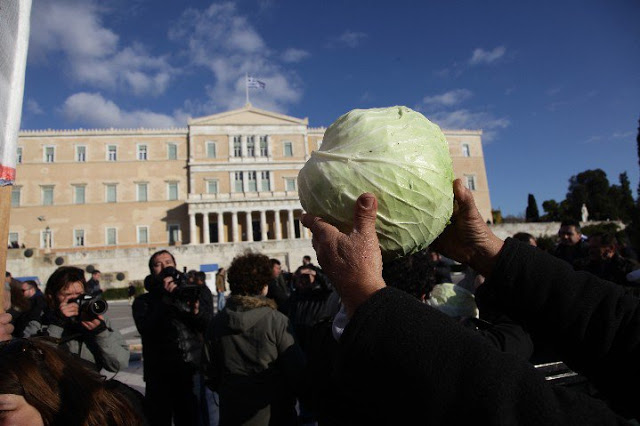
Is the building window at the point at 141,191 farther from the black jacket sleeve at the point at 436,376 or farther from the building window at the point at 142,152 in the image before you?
the black jacket sleeve at the point at 436,376

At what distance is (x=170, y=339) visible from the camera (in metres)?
4.01

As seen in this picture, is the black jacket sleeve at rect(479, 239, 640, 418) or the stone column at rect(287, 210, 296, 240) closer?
the black jacket sleeve at rect(479, 239, 640, 418)

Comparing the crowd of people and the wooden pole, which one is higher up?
the wooden pole

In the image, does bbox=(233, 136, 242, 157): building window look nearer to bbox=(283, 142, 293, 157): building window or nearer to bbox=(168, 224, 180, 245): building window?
bbox=(283, 142, 293, 157): building window

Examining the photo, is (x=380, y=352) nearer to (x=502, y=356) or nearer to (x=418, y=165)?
(x=502, y=356)

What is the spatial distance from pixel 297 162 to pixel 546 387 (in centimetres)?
4325

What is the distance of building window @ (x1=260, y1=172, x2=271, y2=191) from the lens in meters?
42.8

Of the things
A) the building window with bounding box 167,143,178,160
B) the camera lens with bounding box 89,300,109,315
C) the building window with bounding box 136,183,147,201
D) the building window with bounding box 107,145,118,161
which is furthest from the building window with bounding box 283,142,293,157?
the camera lens with bounding box 89,300,109,315

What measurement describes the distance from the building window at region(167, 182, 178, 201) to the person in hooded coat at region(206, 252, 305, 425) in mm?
40716

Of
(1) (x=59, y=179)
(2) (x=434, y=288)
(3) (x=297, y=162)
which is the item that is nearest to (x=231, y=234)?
(3) (x=297, y=162)

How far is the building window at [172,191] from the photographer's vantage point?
41.3m

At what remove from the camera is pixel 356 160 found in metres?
1.12

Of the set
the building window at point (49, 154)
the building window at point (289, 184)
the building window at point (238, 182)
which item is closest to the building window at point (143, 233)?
the building window at point (238, 182)

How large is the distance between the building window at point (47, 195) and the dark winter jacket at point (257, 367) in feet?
147
